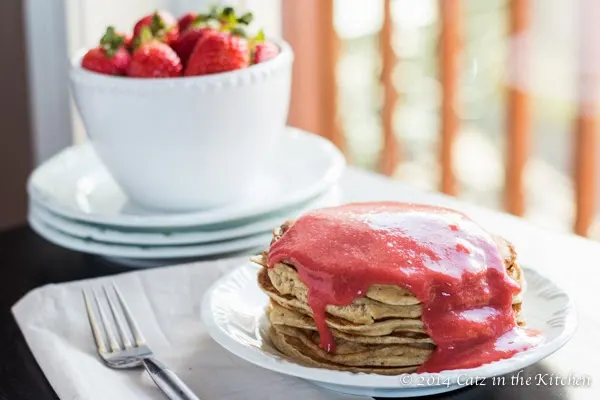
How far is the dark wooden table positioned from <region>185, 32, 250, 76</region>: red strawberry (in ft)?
0.83

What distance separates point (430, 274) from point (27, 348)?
410 mm

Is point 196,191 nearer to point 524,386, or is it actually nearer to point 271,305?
point 271,305

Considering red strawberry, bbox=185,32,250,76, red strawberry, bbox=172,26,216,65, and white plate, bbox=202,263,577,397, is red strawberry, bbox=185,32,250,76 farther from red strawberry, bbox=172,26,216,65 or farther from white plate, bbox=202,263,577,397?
white plate, bbox=202,263,577,397

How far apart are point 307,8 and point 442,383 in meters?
1.72

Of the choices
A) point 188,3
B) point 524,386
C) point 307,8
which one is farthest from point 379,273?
point 307,8

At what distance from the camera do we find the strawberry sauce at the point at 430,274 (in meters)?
0.74

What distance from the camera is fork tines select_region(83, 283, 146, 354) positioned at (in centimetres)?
86

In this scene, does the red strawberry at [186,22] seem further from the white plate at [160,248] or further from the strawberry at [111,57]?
the white plate at [160,248]

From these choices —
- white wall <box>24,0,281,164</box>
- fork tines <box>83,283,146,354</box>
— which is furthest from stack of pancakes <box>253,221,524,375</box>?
white wall <box>24,0,281,164</box>

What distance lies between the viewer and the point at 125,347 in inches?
33.5

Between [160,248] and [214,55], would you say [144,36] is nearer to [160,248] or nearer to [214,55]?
[214,55]

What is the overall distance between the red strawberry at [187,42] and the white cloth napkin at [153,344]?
0.26 meters

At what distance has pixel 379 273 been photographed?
738mm

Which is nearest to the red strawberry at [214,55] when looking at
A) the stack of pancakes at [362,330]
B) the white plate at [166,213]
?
the white plate at [166,213]
